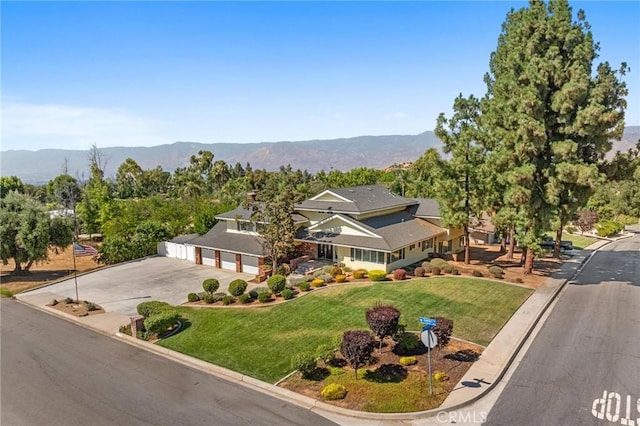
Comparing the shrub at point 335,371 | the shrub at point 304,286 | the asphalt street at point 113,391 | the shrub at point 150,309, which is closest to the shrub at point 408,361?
the shrub at point 335,371

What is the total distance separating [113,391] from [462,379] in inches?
560

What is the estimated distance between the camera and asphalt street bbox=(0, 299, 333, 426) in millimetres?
14727

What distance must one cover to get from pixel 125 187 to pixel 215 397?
101984 mm

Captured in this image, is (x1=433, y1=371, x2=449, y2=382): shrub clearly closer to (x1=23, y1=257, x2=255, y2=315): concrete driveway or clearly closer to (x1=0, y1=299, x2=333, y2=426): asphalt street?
(x1=0, y1=299, x2=333, y2=426): asphalt street

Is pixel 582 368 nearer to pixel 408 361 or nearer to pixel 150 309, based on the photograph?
pixel 408 361

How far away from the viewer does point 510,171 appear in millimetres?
A: 29453

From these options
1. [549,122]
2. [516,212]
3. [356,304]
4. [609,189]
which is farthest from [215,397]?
[609,189]

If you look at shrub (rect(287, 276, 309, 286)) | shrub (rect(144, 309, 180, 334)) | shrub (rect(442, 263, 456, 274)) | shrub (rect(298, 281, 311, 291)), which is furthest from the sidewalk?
shrub (rect(287, 276, 309, 286))

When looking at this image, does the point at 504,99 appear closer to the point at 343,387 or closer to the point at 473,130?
the point at 473,130

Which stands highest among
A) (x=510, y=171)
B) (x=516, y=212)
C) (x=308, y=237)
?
(x=510, y=171)

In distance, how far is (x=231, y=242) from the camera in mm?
38656

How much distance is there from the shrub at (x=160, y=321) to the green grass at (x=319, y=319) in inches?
33.7

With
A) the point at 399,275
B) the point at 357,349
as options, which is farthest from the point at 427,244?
the point at 357,349

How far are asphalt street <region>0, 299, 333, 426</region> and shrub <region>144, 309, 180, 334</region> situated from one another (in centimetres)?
134
